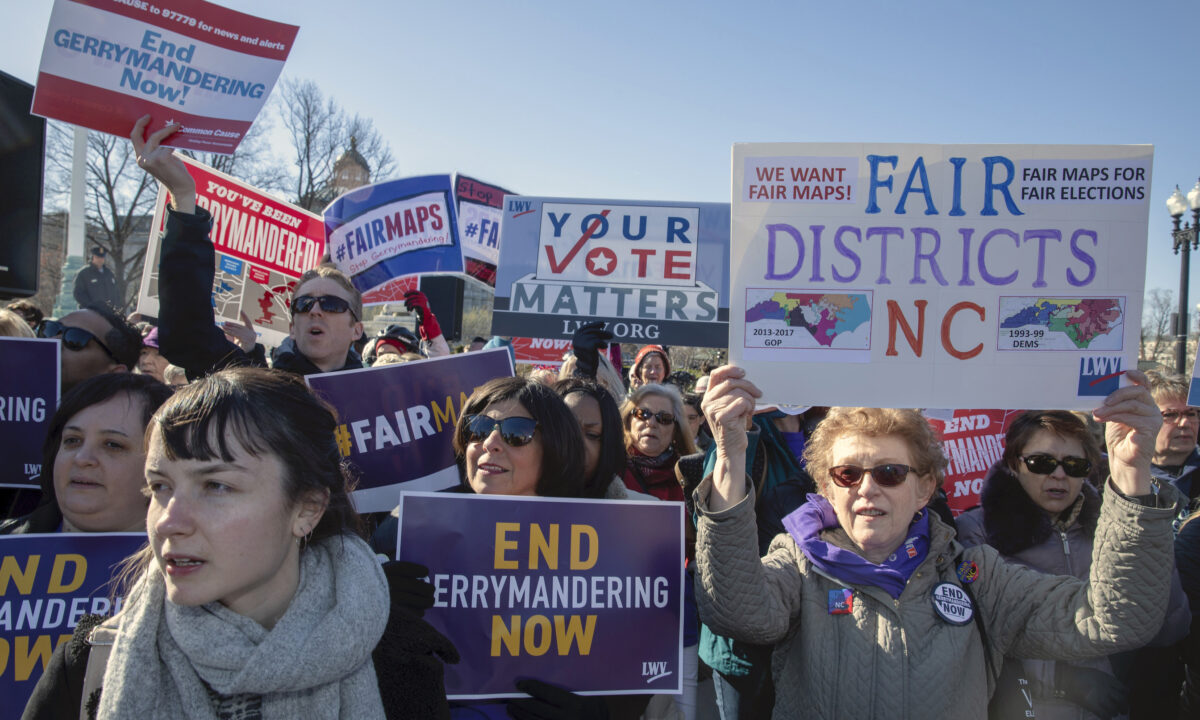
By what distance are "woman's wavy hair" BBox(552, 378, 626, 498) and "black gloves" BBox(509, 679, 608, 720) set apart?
773mm

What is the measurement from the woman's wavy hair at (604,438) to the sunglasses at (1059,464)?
164 centimetres

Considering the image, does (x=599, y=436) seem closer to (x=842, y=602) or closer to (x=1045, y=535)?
(x=842, y=602)

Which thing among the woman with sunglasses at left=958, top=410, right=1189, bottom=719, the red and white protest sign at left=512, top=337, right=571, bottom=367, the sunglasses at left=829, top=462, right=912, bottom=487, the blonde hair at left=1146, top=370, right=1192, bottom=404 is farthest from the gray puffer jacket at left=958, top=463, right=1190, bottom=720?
the red and white protest sign at left=512, top=337, right=571, bottom=367

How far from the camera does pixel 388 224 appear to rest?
22.2 feet

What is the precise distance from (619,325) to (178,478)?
2.88 metres

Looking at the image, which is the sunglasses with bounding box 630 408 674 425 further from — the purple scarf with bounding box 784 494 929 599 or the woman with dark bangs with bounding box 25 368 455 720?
the woman with dark bangs with bounding box 25 368 455 720

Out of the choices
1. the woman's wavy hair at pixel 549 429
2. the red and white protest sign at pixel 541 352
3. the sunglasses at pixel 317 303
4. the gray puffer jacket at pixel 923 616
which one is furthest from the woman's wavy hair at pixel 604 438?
the red and white protest sign at pixel 541 352

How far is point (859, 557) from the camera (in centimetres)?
224

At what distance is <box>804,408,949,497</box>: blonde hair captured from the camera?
2361 mm

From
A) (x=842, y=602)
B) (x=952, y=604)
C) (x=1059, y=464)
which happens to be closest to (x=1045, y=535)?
(x=1059, y=464)

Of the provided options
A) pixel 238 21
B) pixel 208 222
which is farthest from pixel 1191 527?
pixel 238 21

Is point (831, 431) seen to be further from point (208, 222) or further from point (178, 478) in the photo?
point (208, 222)

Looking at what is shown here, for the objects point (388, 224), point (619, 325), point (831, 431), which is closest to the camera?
point (831, 431)

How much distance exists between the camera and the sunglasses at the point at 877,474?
228 centimetres
